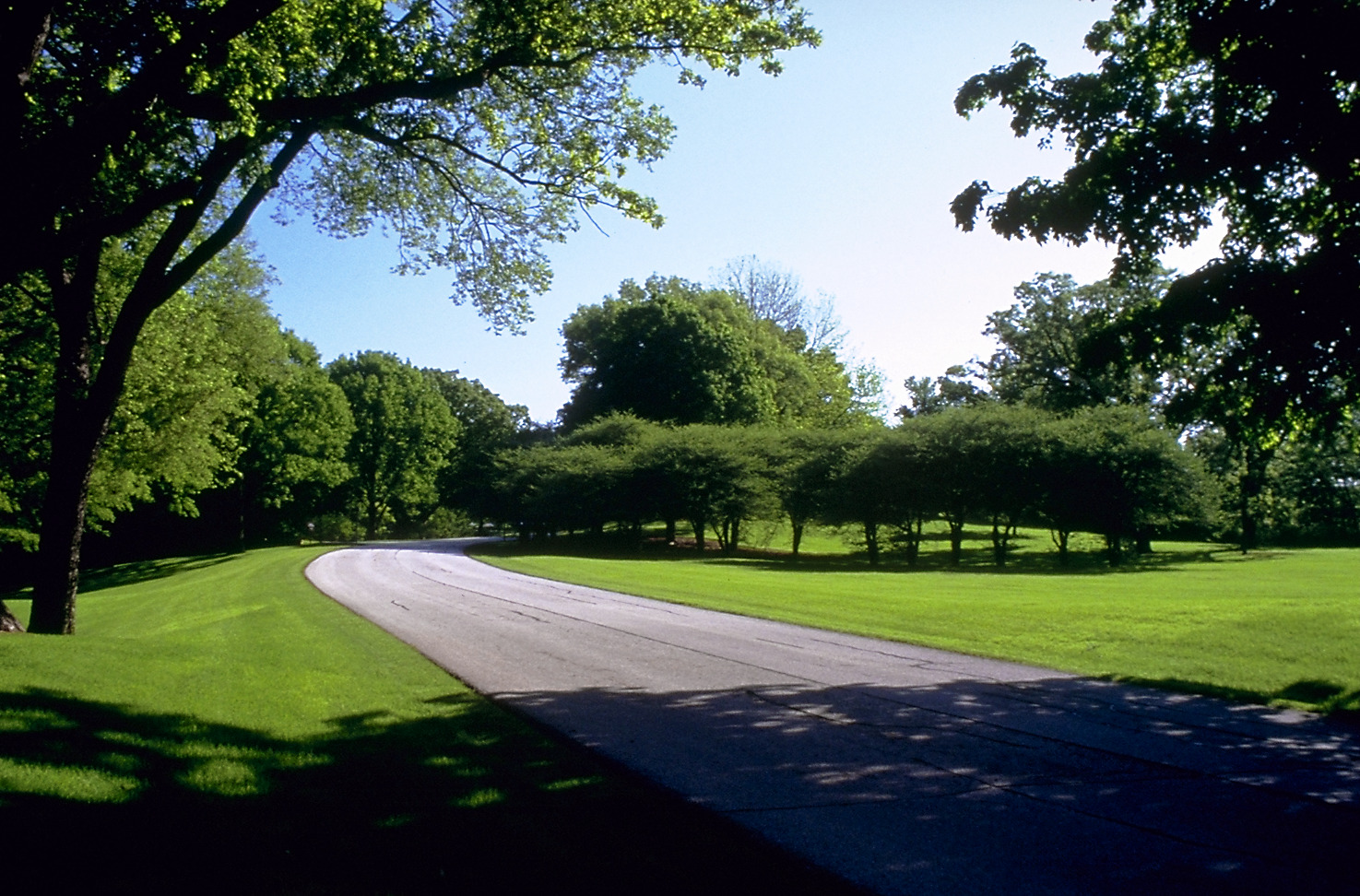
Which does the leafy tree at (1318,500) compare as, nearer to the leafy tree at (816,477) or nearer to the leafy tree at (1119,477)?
the leafy tree at (1119,477)

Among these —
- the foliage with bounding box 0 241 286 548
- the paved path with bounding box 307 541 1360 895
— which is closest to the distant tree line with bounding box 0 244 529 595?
the foliage with bounding box 0 241 286 548

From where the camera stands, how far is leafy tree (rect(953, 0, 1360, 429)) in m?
10.2

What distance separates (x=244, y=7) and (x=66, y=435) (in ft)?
22.4

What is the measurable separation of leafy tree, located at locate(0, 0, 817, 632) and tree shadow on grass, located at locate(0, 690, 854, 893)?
4.70 metres

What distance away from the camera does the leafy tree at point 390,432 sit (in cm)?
7412

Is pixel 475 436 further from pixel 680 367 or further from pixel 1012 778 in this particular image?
pixel 1012 778

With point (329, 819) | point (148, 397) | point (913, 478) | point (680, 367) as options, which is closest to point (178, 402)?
point (148, 397)

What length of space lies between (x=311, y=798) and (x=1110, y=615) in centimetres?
1555

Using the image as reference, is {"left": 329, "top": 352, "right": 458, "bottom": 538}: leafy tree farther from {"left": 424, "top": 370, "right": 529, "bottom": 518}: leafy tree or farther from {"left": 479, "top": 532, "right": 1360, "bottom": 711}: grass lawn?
{"left": 479, "top": 532, "right": 1360, "bottom": 711}: grass lawn

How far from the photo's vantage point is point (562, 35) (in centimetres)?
1191

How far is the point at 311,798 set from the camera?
228 inches

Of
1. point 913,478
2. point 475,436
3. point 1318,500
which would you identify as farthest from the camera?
point 475,436

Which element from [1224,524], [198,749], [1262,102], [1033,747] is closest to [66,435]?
[198,749]

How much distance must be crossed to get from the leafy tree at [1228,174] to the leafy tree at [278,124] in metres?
3.99
